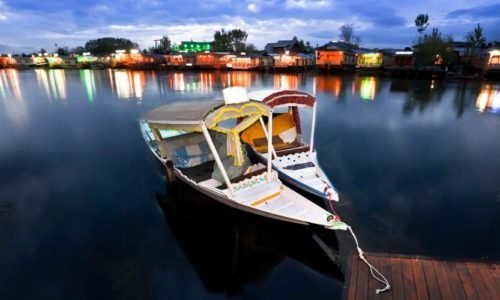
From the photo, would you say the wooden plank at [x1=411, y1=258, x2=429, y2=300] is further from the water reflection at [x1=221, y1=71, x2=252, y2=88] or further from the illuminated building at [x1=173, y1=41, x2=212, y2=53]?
the illuminated building at [x1=173, y1=41, x2=212, y2=53]

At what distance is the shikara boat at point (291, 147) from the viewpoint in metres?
9.02

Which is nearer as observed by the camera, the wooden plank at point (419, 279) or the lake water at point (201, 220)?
the wooden plank at point (419, 279)

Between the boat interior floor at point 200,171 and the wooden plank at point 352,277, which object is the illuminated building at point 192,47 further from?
the wooden plank at point 352,277

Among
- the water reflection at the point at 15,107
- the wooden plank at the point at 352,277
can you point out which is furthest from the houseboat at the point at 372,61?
the wooden plank at the point at 352,277

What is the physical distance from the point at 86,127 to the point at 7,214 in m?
12.0

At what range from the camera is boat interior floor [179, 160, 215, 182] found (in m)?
9.39

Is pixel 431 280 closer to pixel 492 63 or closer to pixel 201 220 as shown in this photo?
pixel 201 220

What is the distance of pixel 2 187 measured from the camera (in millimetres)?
10875

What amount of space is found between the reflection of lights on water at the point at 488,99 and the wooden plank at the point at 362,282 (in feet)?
90.0

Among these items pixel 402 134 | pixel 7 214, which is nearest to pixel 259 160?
pixel 7 214

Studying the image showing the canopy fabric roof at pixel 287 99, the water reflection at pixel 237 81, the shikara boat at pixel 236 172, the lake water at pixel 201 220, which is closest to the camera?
the lake water at pixel 201 220

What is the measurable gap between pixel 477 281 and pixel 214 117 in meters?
6.47

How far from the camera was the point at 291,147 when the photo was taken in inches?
449

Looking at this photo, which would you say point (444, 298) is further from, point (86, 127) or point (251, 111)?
point (86, 127)
